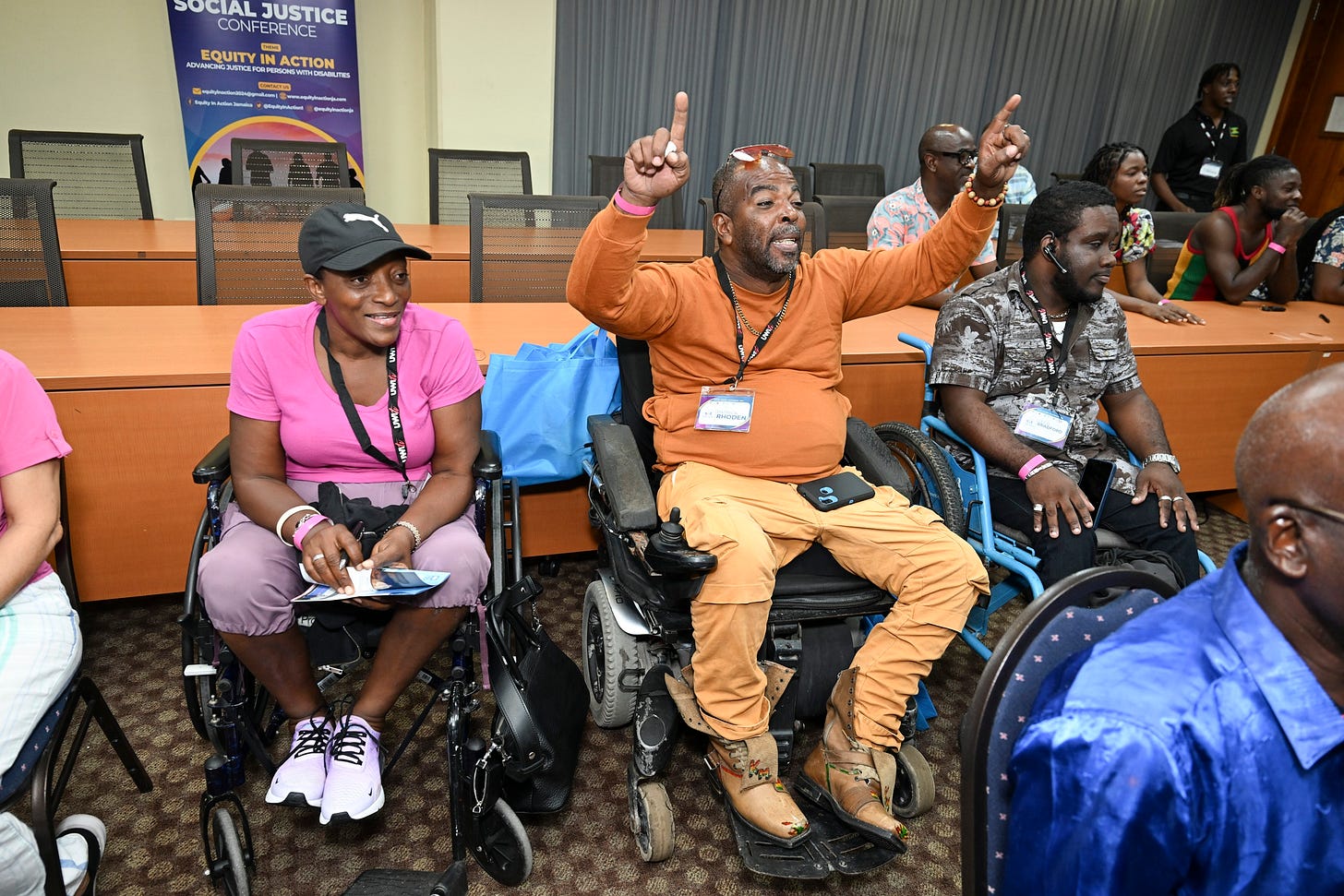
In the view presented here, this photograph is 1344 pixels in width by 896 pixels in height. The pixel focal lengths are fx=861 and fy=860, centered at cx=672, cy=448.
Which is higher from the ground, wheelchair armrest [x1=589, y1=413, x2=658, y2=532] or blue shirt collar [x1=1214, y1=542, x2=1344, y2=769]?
blue shirt collar [x1=1214, y1=542, x2=1344, y2=769]

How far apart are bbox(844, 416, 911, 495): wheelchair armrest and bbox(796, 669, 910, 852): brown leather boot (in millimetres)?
446

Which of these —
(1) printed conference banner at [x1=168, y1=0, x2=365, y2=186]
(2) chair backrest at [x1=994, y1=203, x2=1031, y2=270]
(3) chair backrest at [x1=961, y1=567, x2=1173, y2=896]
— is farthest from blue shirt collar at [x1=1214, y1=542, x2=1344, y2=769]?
(1) printed conference banner at [x1=168, y1=0, x2=365, y2=186]

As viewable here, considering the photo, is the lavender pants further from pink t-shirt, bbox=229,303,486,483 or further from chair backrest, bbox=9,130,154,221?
chair backrest, bbox=9,130,154,221

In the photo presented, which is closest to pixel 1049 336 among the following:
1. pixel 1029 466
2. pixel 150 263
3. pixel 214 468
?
pixel 1029 466

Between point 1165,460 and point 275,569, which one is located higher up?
point 1165,460

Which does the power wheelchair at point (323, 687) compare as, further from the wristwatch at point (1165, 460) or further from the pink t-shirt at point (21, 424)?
the wristwatch at point (1165, 460)

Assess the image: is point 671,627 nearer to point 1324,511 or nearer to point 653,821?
point 653,821

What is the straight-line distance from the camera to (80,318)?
2.48 metres

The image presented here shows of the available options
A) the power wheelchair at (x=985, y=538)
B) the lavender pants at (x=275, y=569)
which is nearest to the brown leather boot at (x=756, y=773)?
the lavender pants at (x=275, y=569)

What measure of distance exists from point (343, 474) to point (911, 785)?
1.39 metres

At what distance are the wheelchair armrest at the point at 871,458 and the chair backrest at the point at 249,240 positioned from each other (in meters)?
1.87

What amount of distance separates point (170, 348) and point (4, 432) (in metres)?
0.89

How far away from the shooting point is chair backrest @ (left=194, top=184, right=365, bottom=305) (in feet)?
8.87

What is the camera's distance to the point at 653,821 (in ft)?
5.56
